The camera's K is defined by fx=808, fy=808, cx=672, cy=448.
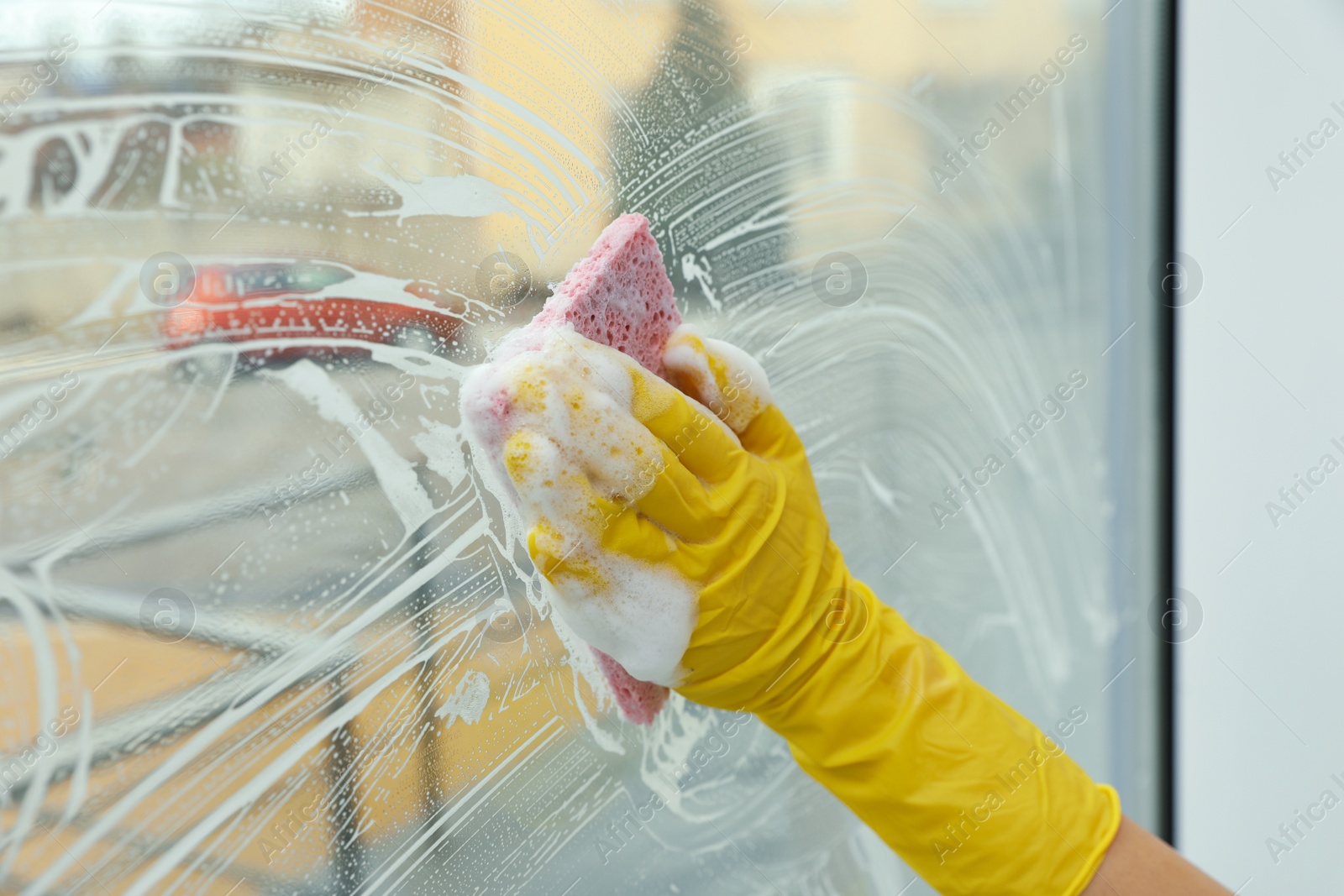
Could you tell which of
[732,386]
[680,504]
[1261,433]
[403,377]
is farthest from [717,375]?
[1261,433]

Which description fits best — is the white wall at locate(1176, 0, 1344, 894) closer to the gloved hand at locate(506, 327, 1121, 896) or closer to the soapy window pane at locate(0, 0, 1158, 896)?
the soapy window pane at locate(0, 0, 1158, 896)

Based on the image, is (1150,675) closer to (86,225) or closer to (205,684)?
(205,684)

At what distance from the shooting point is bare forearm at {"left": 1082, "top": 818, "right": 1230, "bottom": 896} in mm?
732

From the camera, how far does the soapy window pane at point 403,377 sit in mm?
546

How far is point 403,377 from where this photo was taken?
70 cm

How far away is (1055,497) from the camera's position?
4.51 ft

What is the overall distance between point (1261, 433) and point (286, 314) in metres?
1.44

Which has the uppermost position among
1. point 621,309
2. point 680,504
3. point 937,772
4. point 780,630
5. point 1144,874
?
point 621,309

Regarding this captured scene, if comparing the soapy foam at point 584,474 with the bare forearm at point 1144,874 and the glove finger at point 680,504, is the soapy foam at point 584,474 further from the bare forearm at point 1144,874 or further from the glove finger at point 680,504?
the bare forearm at point 1144,874

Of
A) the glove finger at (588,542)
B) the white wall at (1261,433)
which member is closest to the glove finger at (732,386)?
the glove finger at (588,542)

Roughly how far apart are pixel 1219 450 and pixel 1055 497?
1.00 ft

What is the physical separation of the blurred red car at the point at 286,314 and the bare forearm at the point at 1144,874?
777 mm

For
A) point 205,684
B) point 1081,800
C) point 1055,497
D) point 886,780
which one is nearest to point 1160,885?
point 1081,800

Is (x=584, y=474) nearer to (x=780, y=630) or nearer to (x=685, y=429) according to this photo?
(x=685, y=429)
